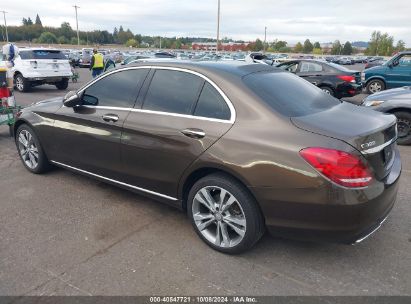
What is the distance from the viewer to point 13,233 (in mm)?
3506

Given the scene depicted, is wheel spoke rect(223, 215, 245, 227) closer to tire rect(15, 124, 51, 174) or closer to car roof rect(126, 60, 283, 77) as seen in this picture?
car roof rect(126, 60, 283, 77)

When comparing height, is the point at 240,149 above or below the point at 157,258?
above

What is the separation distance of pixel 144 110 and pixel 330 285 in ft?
7.44

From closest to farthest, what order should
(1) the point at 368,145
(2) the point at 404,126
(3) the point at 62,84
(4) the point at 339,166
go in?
(4) the point at 339,166
(1) the point at 368,145
(2) the point at 404,126
(3) the point at 62,84

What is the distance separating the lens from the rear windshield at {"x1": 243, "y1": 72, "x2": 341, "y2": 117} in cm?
306

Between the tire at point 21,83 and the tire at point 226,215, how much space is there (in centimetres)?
1255

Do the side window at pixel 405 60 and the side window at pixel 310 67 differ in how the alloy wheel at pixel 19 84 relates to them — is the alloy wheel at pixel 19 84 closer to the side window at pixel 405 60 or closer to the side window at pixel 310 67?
the side window at pixel 310 67

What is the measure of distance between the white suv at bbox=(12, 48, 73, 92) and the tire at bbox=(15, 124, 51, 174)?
9539mm

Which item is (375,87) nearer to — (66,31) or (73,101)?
(73,101)

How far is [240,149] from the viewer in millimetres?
2891

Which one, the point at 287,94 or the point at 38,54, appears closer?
the point at 287,94

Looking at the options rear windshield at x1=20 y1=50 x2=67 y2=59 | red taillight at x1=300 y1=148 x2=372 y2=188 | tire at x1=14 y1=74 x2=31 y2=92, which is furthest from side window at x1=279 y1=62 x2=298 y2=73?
red taillight at x1=300 y1=148 x2=372 y2=188

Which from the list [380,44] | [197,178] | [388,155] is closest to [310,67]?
[388,155]

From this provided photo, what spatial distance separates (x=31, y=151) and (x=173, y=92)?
2.60 metres
